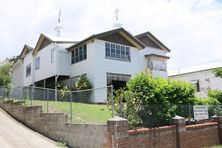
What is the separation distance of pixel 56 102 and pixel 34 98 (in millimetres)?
2490

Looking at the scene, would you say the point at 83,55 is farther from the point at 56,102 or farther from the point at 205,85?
the point at 205,85

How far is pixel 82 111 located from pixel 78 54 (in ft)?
43.6

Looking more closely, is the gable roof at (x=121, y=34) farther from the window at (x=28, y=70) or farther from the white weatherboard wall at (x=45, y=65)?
the window at (x=28, y=70)

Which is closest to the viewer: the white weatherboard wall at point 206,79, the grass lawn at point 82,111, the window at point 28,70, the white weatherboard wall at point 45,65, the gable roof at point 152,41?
the grass lawn at point 82,111

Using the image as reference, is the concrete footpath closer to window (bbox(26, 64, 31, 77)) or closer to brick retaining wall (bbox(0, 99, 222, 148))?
brick retaining wall (bbox(0, 99, 222, 148))

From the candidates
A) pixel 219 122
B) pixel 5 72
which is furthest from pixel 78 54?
pixel 5 72

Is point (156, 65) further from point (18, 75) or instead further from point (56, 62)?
point (18, 75)

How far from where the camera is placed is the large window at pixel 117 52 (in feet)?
83.7

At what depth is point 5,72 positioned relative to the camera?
4581 cm

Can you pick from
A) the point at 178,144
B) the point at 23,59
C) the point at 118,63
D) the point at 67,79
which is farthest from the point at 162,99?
the point at 23,59

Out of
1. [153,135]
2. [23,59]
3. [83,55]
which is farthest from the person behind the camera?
[23,59]

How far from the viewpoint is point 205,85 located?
39.2 metres

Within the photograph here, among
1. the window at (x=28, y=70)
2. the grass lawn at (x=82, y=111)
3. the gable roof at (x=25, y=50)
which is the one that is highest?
the gable roof at (x=25, y=50)

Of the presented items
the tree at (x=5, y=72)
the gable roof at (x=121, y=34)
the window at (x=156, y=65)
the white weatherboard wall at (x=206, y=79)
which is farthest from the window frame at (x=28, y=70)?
the white weatherboard wall at (x=206, y=79)
